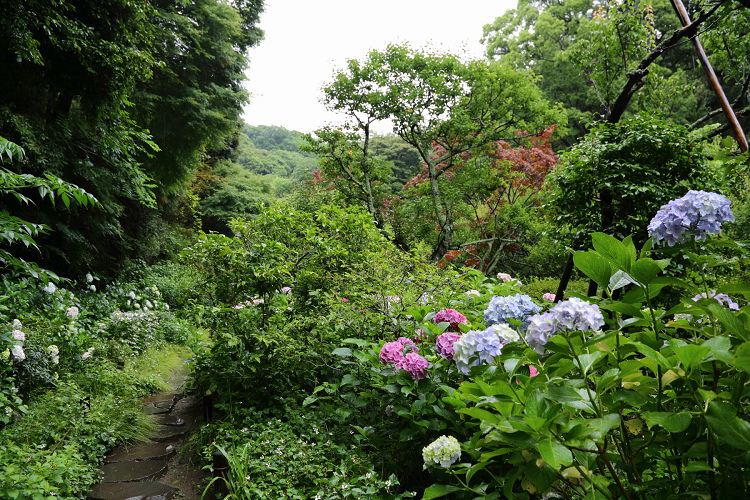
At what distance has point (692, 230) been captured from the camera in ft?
3.20

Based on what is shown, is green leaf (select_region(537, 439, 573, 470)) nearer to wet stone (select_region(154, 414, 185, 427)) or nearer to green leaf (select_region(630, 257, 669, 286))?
green leaf (select_region(630, 257, 669, 286))

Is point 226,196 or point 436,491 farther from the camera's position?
point 226,196

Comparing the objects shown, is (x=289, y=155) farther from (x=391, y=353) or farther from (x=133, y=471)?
(x=391, y=353)

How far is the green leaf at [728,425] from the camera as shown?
2.05 feet

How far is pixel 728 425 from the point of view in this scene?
646 millimetres

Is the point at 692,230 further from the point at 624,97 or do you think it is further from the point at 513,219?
the point at 513,219

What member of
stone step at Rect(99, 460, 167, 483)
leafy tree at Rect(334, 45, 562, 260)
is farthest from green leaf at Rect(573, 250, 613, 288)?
leafy tree at Rect(334, 45, 562, 260)

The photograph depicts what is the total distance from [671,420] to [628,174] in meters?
3.01

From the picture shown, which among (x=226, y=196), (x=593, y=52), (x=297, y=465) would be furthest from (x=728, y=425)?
(x=226, y=196)

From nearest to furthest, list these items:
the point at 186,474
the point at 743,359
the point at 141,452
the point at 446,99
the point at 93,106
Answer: the point at 743,359 → the point at 186,474 → the point at 141,452 → the point at 93,106 → the point at 446,99

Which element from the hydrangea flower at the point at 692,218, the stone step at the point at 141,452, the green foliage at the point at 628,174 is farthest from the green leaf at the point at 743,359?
the stone step at the point at 141,452

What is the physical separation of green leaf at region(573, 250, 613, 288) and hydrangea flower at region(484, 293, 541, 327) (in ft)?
1.72

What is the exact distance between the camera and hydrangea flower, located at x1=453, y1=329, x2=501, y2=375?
1119mm

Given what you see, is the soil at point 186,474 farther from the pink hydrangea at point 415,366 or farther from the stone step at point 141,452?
the pink hydrangea at point 415,366
